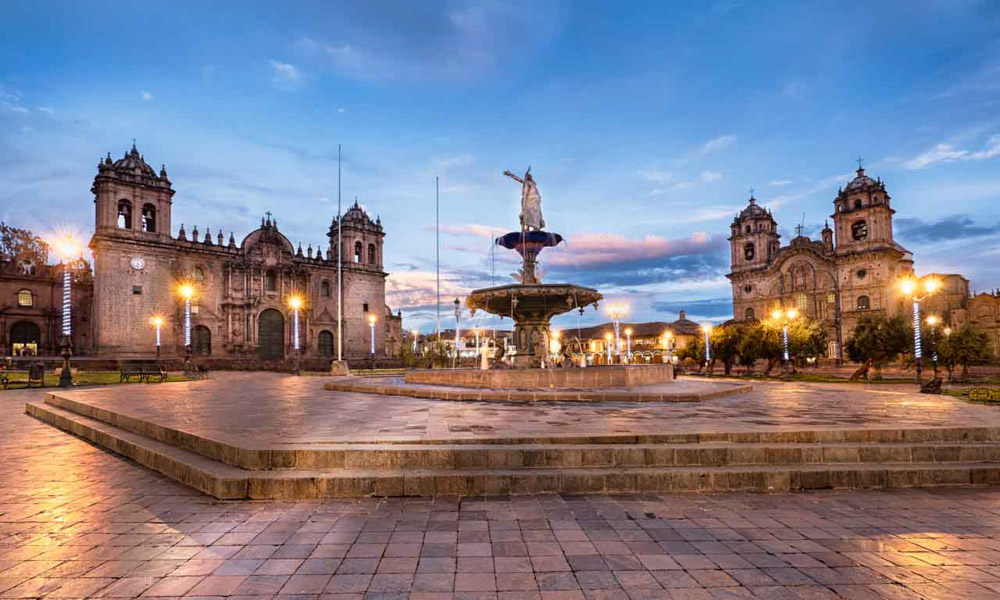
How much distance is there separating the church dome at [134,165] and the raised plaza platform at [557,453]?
126ft

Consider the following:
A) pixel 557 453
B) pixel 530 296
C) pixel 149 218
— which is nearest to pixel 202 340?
pixel 149 218

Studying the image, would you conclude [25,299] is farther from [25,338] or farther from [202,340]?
[202,340]

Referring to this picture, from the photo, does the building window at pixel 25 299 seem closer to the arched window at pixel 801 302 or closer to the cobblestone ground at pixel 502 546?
the cobblestone ground at pixel 502 546

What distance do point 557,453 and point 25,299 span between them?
54043 millimetres

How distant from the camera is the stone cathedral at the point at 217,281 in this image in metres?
36.0

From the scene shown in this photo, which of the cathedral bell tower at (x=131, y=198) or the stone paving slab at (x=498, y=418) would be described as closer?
the stone paving slab at (x=498, y=418)

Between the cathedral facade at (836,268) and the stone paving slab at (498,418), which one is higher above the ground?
the cathedral facade at (836,268)

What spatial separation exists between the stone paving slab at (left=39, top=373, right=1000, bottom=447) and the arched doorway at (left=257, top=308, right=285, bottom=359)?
1340 inches

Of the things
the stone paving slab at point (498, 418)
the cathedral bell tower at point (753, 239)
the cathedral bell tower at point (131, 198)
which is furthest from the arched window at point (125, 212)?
the cathedral bell tower at point (753, 239)

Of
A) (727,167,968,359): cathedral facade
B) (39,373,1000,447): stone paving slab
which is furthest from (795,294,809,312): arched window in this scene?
(39,373,1000,447): stone paving slab

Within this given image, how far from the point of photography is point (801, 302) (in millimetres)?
54281

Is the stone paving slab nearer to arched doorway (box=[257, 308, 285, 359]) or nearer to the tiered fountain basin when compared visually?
the tiered fountain basin

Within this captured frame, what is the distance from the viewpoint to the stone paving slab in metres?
6.38

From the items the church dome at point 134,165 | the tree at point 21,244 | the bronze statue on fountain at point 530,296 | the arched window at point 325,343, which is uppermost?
the church dome at point 134,165
